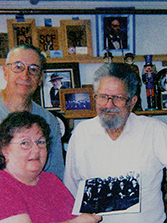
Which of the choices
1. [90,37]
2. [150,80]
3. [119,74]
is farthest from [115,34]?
[119,74]

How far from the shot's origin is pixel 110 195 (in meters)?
1.11

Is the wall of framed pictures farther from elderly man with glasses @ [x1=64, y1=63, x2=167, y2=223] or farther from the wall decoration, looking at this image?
elderly man with glasses @ [x1=64, y1=63, x2=167, y2=223]

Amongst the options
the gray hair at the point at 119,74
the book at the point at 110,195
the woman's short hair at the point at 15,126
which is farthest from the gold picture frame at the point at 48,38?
the book at the point at 110,195

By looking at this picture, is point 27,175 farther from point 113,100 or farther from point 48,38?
point 48,38

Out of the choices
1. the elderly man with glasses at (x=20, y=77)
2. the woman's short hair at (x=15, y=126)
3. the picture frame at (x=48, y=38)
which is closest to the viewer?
the woman's short hair at (x=15, y=126)

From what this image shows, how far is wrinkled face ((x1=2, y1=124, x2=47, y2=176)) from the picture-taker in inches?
42.0

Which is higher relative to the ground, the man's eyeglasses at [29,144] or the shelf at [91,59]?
the shelf at [91,59]

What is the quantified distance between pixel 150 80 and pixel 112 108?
91 centimetres

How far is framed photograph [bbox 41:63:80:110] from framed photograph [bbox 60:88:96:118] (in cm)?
12

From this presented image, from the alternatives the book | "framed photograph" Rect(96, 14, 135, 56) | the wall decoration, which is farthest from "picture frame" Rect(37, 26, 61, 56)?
the book

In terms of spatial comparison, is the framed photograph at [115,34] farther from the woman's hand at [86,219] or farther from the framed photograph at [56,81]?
the woman's hand at [86,219]

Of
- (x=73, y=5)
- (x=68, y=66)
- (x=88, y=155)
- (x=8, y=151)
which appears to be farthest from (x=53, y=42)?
(x=8, y=151)

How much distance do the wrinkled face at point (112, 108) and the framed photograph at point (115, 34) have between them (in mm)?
1053

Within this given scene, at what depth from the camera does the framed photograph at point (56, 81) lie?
2.17m
